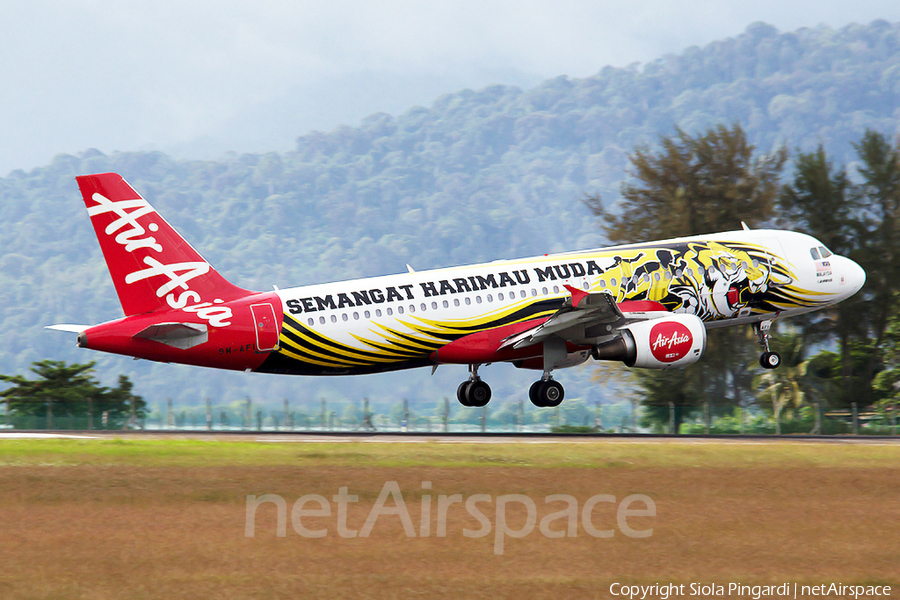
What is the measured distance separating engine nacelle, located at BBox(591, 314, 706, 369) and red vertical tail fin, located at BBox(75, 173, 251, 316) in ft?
45.2

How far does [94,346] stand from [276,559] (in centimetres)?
1925

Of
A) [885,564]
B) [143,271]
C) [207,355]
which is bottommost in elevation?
[885,564]

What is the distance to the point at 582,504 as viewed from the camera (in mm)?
18953

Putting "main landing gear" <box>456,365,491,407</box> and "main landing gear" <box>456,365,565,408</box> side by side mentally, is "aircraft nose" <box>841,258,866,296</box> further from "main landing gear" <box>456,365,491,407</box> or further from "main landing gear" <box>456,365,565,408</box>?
"main landing gear" <box>456,365,491,407</box>

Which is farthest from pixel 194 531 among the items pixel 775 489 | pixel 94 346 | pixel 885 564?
pixel 94 346

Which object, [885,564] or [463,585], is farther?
[885,564]

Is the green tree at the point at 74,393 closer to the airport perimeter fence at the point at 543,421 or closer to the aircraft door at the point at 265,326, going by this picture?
the airport perimeter fence at the point at 543,421

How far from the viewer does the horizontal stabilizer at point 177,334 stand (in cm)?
3180

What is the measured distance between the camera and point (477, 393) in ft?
127

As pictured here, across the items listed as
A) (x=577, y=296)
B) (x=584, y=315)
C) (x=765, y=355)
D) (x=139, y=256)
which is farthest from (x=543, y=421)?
(x=139, y=256)

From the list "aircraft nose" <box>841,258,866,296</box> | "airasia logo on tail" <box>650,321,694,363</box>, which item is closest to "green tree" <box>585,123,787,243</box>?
"aircraft nose" <box>841,258,866,296</box>

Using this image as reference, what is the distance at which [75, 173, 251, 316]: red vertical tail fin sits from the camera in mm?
32906

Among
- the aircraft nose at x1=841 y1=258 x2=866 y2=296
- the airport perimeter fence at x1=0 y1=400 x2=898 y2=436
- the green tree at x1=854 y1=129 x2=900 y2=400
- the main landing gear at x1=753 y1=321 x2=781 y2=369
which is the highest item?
the green tree at x1=854 y1=129 x2=900 y2=400

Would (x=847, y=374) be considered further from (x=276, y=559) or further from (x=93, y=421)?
(x=276, y=559)
